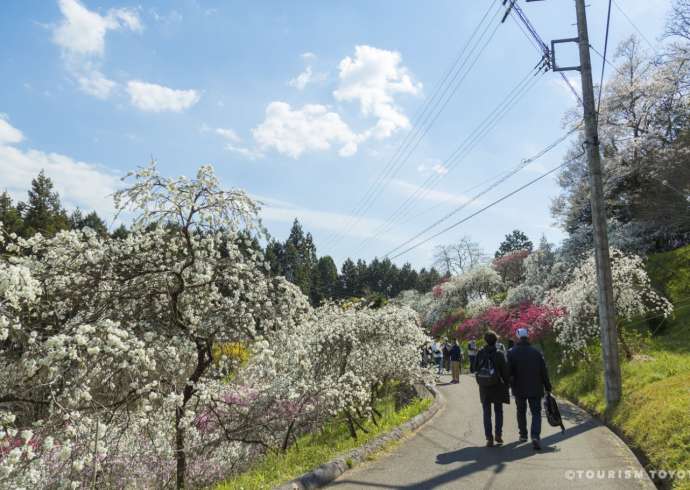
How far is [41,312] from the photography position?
6.84m

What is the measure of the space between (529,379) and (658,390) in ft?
11.7

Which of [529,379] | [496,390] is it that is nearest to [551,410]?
[529,379]

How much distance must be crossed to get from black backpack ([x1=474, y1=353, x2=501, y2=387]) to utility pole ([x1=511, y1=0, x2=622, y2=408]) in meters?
4.16

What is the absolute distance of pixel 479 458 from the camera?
652 centimetres

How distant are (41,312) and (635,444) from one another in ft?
30.4

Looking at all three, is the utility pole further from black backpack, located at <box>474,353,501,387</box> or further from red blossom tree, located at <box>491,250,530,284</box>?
red blossom tree, located at <box>491,250,530,284</box>

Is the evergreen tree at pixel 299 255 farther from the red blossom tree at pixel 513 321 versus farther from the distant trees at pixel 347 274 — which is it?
the red blossom tree at pixel 513 321

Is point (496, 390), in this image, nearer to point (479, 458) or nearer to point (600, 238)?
point (479, 458)

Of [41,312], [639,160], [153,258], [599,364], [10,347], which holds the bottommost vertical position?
[599,364]

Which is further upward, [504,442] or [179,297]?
[179,297]

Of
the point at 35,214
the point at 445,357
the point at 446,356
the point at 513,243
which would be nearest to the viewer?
the point at 446,356

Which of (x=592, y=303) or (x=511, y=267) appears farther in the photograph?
(x=511, y=267)

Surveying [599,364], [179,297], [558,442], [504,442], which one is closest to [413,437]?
[504,442]

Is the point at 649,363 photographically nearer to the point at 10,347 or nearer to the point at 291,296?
the point at 291,296
